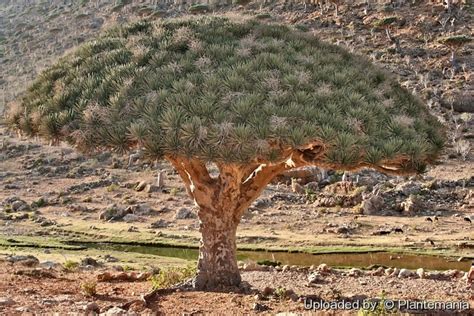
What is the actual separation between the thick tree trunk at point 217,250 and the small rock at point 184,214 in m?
18.1

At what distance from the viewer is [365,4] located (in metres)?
57.5

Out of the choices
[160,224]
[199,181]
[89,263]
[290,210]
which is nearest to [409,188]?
[290,210]

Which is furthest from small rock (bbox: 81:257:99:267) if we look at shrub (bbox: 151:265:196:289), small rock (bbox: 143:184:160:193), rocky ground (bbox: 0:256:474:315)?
small rock (bbox: 143:184:160:193)

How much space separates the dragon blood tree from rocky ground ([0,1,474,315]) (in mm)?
Result: 1822

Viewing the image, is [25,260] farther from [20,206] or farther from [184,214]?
[20,206]

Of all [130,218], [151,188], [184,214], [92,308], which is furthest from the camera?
[151,188]

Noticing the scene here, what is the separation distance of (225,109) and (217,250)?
339 cm

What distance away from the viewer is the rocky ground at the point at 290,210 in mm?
11844

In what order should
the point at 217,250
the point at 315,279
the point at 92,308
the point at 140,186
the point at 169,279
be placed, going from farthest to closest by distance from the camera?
1. the point at 140,186
2. the point at 315,279
3. the point at 169,279
4. the point at 217,250
5. the point at 92,308

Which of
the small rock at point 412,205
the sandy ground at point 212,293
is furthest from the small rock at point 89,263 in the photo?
the small rock at point 412,205

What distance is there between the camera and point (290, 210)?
3044 centimetres

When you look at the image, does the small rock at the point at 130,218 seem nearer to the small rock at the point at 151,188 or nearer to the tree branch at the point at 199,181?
the small rock at the point at 151,188

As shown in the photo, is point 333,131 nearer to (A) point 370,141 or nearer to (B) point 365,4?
(A) point 370,141

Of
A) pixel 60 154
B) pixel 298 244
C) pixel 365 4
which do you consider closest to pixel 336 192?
pixel 298 244
